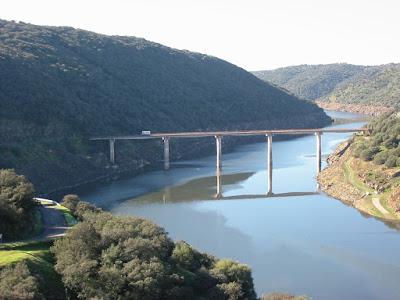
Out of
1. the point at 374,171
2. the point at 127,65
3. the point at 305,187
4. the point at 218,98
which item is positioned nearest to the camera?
the point at 374,171

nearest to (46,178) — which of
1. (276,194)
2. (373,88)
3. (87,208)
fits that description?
(276,194)

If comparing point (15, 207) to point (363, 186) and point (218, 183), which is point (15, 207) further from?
point (218, 183)

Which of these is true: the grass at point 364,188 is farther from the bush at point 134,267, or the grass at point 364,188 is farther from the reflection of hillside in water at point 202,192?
the bush at point 134,267

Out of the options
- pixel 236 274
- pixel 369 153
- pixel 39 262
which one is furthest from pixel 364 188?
pixel 39 262

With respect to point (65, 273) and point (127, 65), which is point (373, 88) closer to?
point (127, 65)

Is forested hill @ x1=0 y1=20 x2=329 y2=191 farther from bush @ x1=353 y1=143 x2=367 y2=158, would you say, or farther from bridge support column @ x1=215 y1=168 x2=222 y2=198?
bush @ x1=353 y1=143 x2=367 y2=158

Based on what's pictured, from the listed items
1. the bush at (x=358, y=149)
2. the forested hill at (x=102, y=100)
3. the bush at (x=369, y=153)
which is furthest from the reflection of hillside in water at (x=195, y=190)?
the bush at (x=369, y=153)
